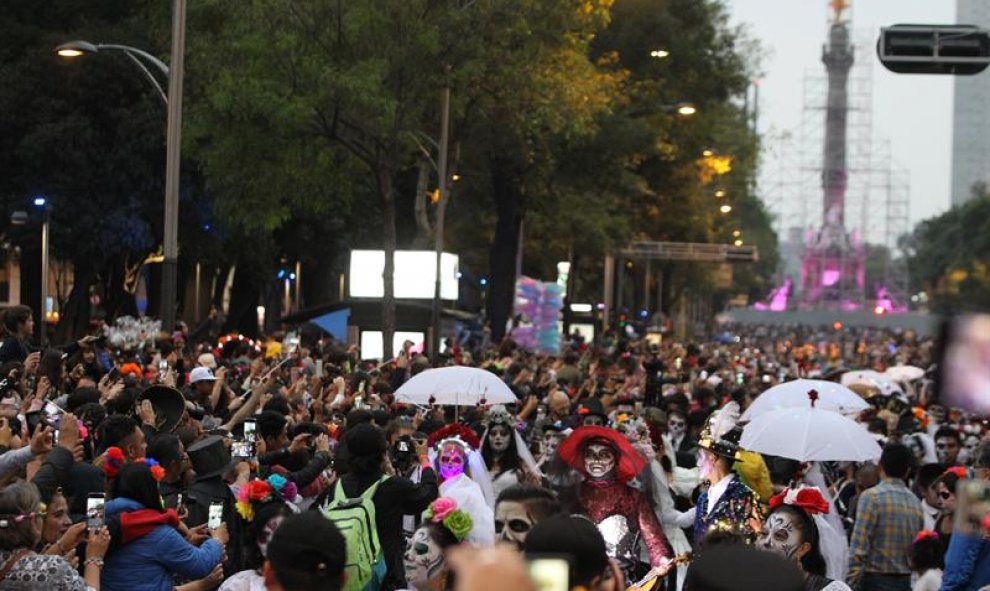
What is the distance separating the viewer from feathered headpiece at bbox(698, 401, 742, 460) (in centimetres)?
1149

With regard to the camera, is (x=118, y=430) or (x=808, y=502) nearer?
(x=808, y=502)

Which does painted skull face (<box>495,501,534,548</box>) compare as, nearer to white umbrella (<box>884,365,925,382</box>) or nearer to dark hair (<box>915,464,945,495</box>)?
dark hair (<box>915,464,945,495</box>)

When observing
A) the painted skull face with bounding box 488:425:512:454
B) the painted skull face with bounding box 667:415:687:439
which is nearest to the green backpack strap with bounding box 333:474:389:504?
the painted skull face with bounding box 488:425:512:454

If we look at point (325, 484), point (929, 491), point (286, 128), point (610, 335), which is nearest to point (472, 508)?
point (325, 484)

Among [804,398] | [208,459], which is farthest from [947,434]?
[208,459]

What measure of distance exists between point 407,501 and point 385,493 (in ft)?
0.40

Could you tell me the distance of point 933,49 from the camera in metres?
17.8

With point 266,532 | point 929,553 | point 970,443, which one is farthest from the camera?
point 970,443

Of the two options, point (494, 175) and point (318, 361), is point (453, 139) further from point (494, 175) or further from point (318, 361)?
point (318, 361)

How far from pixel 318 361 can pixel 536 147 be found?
680 inches

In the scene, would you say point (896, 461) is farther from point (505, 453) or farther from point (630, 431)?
point (505, 453)

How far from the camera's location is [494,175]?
43.8 m

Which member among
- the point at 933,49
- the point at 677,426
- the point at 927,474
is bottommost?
the point at 677,426

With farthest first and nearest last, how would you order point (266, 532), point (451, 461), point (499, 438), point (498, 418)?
point (498, 418) < point (499, 438) < point (451, 461) < point (266, 532)
